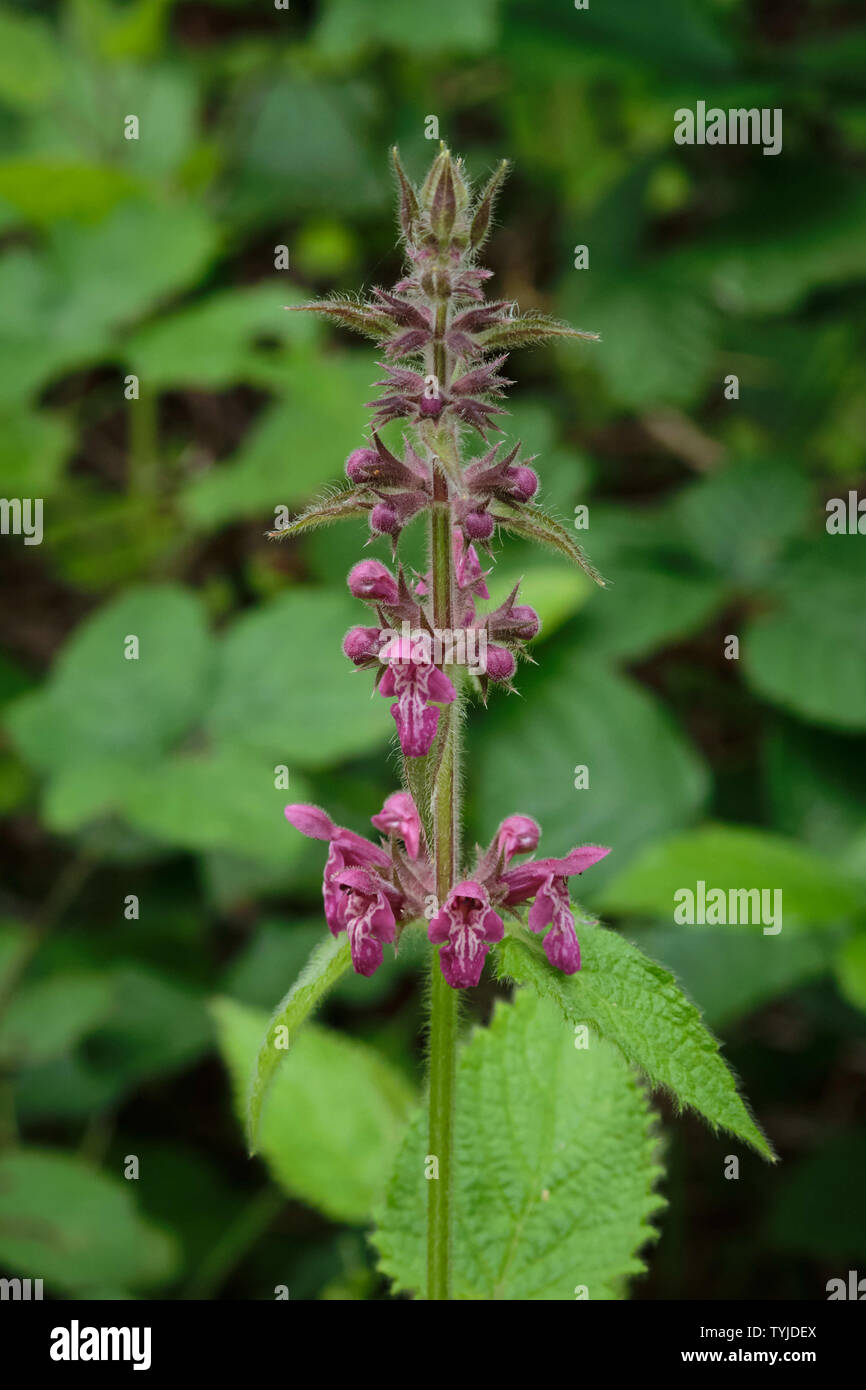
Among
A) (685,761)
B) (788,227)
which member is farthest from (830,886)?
(788,227)

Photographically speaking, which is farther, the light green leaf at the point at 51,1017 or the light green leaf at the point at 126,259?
the light green leaf at the point at 126,259

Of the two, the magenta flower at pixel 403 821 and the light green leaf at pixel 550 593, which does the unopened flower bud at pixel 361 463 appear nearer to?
the magenta flower at pixel 403 821

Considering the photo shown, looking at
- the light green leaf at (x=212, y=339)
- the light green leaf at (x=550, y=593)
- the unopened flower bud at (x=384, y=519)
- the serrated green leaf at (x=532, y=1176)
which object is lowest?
the serrated green leaf at (x=532, y=1176)

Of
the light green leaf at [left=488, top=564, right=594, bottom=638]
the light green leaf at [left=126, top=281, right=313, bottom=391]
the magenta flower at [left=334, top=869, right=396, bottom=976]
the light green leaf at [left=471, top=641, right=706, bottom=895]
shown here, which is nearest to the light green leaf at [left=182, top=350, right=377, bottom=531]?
the light green leaf at [left=126, top=281, right=313, bottom=391]

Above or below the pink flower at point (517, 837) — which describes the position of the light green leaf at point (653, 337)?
above

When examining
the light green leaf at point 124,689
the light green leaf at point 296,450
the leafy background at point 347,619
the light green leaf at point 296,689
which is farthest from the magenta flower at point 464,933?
the light green leaf at point 296,450

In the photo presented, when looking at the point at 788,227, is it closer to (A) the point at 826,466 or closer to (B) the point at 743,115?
(B) the point at 743,115
